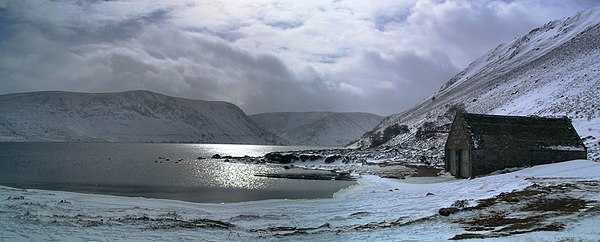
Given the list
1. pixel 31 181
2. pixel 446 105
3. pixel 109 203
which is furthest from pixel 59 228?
pixel 446 105

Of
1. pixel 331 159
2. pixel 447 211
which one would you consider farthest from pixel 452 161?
pixel 331 159

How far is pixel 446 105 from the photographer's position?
11738 cm

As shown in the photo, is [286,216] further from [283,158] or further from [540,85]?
[540,85]

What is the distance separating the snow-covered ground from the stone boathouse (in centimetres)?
363

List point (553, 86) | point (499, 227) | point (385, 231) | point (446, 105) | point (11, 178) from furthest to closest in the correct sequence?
point (446, 105)
point (553, 86)
point (11, 178)
point (385, 231)
point (499, 227)

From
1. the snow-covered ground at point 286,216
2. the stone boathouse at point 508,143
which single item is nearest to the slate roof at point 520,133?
the stone boathouse at point 508,143

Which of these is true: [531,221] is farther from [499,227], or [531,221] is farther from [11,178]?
[11,178]

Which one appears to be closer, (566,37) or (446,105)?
(446,105)

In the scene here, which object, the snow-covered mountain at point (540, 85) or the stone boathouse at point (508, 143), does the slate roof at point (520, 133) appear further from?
the snow-covered mountain at point (540, 85)

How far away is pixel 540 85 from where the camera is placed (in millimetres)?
89250

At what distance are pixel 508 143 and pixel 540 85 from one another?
65510 mm

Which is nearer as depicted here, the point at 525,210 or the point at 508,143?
the point at 525,210

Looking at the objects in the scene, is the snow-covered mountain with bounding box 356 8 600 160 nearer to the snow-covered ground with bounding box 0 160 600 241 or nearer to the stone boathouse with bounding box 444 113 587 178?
A: the stone boathouse with bounding box 444 113 587 178

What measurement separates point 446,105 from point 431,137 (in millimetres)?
43259
